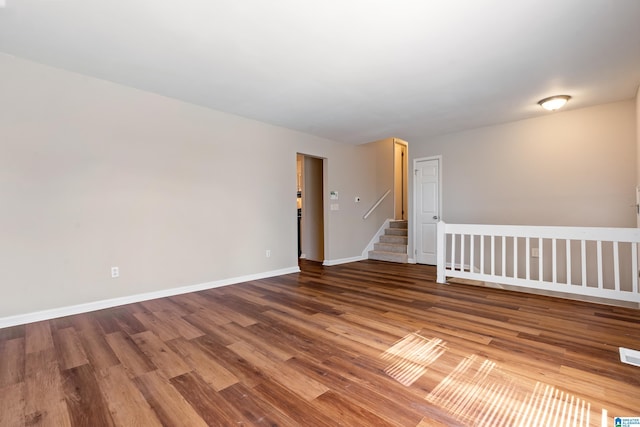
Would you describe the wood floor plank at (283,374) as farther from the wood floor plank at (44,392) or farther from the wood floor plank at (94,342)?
the wood floor plank at (44,392)

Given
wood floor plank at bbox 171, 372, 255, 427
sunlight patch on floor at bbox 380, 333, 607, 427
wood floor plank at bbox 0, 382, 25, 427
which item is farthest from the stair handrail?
wood floor plank at bbox 0, 382, 25, 427

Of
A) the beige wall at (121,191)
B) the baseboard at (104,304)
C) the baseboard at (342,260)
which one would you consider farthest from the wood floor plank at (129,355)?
the baseboard at (342,260)

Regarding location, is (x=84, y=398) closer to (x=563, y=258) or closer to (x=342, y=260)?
(x=342, y=260)

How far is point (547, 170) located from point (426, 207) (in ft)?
6.58

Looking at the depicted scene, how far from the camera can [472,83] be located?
3.25 metres

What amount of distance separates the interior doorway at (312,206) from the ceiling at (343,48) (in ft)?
8.66

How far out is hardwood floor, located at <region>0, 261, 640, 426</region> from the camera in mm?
1521

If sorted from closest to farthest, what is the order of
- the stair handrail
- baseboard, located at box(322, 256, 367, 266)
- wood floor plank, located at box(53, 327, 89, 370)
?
wood floor plank, located at box(53, 327, 89, 370)
baseboard, located at box(322, 256, 367, 266)
the stair handrail

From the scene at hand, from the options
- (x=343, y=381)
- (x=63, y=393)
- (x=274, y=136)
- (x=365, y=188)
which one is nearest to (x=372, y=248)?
(x=365, y=188)

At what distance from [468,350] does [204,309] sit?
2567 millimetres

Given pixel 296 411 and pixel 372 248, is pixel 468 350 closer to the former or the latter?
pixel 296 411

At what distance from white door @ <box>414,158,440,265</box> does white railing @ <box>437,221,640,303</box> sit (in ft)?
2.63

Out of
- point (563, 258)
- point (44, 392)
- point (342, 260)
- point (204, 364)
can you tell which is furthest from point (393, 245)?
point (44, 392)

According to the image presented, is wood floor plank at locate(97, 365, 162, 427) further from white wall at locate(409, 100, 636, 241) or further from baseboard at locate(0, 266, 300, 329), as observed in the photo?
white wall at locate(409, 100, 636, 241)
